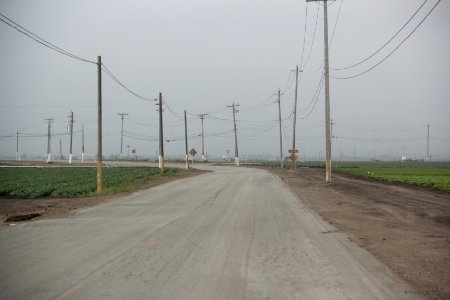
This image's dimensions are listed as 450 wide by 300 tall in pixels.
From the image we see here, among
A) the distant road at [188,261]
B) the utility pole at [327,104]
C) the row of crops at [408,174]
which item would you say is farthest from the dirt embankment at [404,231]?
the row of crops at [408,174]

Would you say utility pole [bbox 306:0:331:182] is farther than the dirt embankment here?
Yes

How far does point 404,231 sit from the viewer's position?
1184 centimetres

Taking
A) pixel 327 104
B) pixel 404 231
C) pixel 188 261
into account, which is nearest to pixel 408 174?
pixel 327 104

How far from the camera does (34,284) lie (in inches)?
253

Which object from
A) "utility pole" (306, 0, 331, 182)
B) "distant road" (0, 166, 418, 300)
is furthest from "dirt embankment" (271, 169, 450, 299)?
"utility pole" (306, 0, 331, 182)

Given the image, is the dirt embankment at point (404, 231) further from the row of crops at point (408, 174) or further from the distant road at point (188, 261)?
the row of crops at point (408, 174)

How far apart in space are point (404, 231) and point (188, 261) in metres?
6.70

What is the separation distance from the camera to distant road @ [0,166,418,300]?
6184mm

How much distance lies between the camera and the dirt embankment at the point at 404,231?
729 cm

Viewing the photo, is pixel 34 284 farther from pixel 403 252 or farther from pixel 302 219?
pixel 302 219

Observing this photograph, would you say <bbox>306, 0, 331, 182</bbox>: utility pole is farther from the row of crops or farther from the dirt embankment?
the dirt embankment

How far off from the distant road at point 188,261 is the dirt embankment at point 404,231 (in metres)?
0.45

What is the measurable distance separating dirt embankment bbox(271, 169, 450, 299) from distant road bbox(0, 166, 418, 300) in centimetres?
45

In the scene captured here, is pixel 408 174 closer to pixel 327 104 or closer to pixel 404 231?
pixel 327 104
